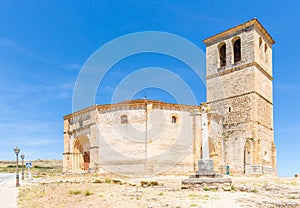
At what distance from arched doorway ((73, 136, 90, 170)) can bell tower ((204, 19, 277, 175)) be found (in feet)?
43.8

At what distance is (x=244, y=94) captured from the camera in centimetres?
3020

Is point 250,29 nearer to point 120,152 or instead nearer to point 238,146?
point 238,146

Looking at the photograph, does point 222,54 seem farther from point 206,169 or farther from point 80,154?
point 206,169

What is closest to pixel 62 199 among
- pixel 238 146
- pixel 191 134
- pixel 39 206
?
pixel 39 206

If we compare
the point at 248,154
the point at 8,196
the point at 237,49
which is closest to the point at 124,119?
the point at 248,154

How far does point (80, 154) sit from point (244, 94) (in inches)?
669

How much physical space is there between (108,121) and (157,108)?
433 centimetres

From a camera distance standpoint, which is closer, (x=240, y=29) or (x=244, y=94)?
(x=244, y=94)

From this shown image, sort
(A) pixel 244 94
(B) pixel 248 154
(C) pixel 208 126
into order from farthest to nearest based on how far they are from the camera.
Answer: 1. (A) pixel 244 94
2. (C) pixel 208 126
3. (B) pixel 248 154

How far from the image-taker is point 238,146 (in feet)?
97.9

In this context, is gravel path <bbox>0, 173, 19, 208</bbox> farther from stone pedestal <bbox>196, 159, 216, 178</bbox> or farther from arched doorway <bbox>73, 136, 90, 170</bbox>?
arched doorway <bbox>73, 136, 90, 170</bbox>

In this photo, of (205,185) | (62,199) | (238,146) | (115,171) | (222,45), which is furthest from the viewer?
(222,45)

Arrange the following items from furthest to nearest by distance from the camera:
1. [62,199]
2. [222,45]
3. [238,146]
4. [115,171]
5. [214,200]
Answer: [222,45], [238,146], [115,171], [62,199], [214,200]

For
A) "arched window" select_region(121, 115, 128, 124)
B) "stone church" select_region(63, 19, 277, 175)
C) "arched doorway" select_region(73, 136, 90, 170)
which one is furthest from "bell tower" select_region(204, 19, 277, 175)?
"arched doorway" select_region(73, 136, 90, 170)
